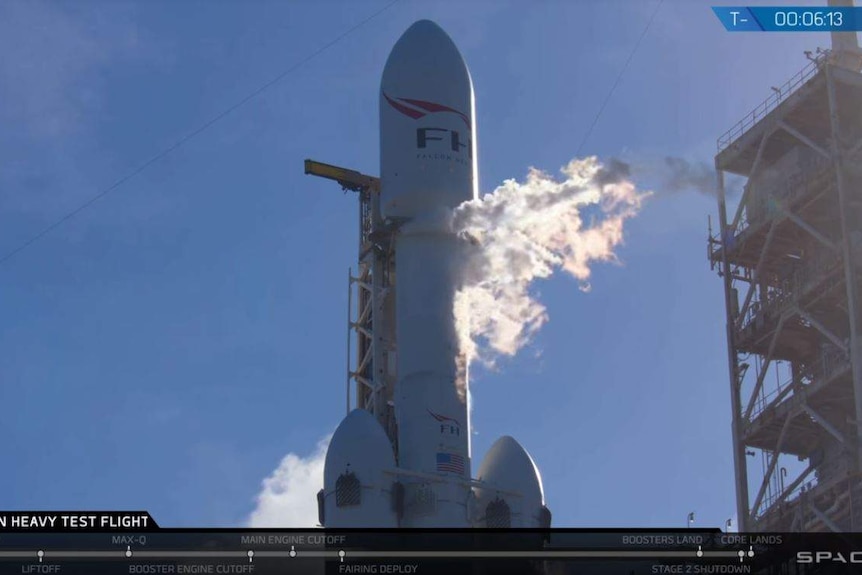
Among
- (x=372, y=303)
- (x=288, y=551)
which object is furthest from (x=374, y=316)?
(x=288, y=551)

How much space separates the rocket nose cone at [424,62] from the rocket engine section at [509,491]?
15956mm

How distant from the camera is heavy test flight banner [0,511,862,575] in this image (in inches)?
1900

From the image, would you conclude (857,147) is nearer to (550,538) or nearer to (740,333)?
(740,333)

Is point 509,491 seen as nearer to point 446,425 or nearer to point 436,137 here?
point 446,425

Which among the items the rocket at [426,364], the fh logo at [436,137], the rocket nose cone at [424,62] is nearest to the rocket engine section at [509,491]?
the rocket at [426,364]

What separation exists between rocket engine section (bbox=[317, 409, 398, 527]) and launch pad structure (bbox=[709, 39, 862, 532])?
23.8 metres

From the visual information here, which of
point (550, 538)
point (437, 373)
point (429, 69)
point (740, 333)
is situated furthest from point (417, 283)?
point (550, 538)

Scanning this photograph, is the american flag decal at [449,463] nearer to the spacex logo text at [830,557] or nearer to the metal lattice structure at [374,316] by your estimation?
the metal lattice structure at [374,316]

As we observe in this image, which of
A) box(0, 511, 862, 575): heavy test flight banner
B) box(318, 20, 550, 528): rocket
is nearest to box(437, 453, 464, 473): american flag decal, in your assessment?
box(318, 20, 550, 528): rocket

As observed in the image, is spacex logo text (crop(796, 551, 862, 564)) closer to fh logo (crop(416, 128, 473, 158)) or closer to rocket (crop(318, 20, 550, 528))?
rocket (crop(318, 20, 550, 528))

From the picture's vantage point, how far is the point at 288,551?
50219mm

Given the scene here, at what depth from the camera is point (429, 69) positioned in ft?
277

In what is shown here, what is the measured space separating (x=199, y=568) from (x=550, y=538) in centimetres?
975

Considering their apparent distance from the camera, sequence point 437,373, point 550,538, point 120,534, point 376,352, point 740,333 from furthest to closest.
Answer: point 740,333 → point 376,352 → point 437,373 → point 550,538 → point 120,534
